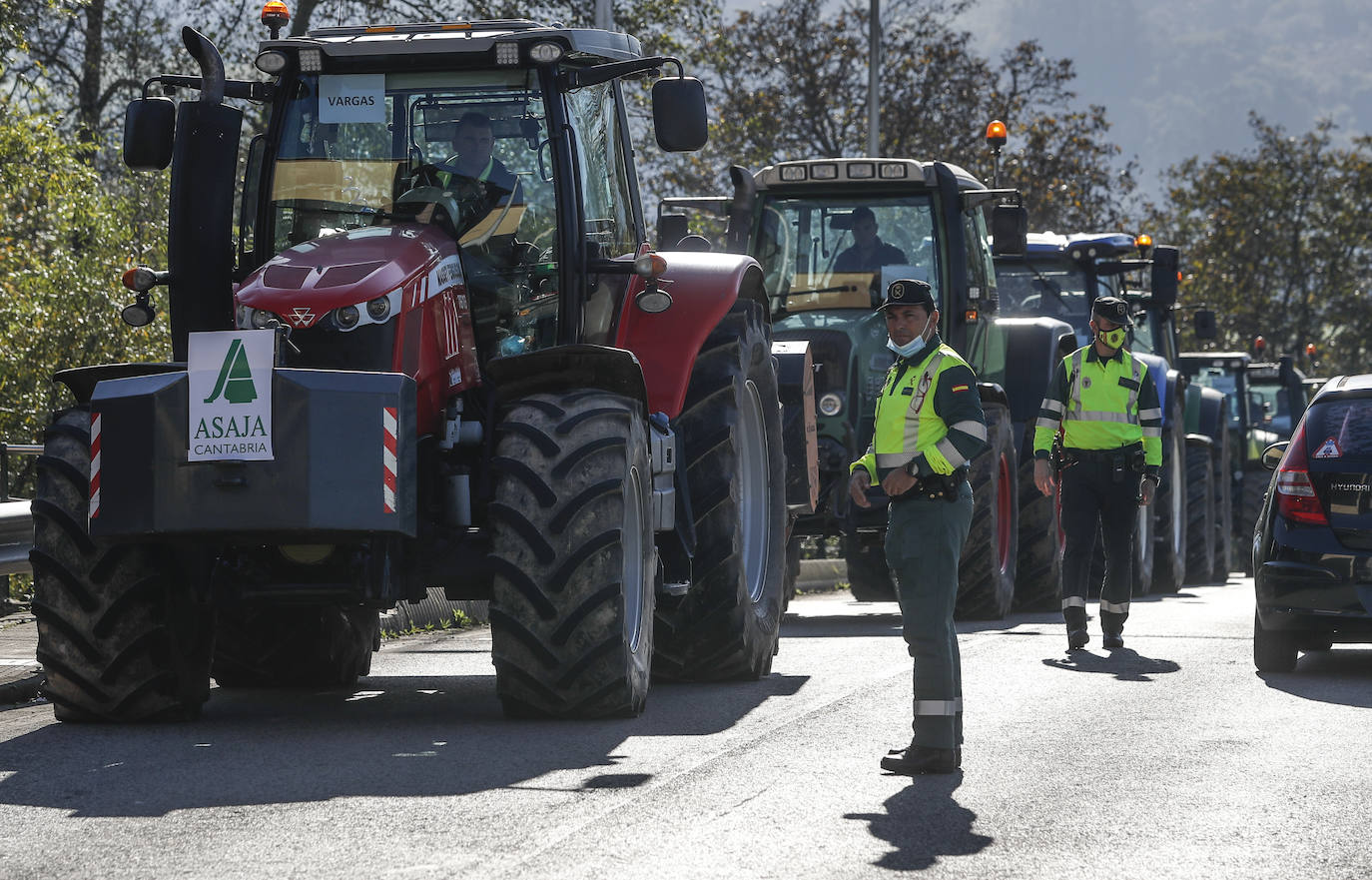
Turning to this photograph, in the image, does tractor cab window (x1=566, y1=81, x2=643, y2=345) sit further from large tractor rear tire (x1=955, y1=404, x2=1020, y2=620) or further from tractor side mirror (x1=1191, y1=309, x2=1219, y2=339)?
tractor side mirror (x1=1191, y1=309, x2=1219, y2=339)

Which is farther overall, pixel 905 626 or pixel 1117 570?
pixel 1117 570

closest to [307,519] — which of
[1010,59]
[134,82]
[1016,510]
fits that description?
[1016,510]

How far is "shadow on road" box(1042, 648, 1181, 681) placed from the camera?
11.5 metres

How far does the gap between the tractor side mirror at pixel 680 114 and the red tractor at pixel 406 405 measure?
0.6 inches

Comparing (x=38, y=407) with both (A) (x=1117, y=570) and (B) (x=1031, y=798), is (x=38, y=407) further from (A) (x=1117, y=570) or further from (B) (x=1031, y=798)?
(B) (x=1031, y=798)

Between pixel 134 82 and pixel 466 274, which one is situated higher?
pixel 134 82

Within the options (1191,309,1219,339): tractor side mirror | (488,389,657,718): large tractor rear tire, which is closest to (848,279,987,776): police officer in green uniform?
(488,389,657,718): large tractor rear tire

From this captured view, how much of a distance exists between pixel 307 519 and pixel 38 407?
11.5m

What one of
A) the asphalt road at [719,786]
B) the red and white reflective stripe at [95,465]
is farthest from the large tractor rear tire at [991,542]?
the red and white reflective stripe at [95,465]

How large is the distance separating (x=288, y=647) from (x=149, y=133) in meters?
2.67

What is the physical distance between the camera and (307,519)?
8258 millimetres

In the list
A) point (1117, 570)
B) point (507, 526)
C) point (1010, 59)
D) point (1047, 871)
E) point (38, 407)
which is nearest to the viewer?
point (1047, 871)

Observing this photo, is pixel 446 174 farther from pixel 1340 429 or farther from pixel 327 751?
pixel 1340 429

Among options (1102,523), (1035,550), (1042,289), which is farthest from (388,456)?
(1042,289)
